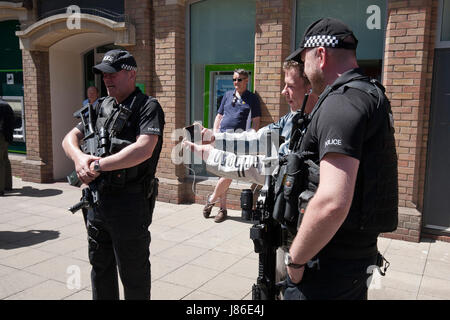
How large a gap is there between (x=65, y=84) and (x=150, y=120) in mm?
7204

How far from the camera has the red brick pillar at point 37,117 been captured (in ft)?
28.2

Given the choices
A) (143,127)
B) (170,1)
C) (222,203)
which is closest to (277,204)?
(143,127)

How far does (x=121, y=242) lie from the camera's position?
2812 mm

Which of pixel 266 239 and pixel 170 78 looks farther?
pixel 170 78

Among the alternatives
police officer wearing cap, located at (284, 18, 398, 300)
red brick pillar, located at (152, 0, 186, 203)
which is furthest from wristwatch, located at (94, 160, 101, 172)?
red brick pillar, located at (152, 0, 186, 203)

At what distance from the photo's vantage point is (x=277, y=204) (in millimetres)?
2016

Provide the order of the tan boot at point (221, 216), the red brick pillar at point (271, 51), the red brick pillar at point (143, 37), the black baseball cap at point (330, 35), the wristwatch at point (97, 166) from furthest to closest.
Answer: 1. the red brick pillar at point (143, 37)
2. the tan boot at point (221, 216)
3. the red brick pillar at point (271, 51)
4. the wristwatch at point (97, 166)
5. the black baseball cap at point (330, 35)

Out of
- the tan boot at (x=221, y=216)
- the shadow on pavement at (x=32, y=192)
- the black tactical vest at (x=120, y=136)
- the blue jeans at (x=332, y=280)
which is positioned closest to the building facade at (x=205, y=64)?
the tan boot at (x=221, y=216)

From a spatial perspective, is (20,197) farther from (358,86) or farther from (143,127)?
(358,86)

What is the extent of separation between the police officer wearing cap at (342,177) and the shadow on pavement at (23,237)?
14.3 feet

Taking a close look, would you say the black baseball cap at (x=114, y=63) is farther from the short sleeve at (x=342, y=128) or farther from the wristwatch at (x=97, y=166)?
the short sleeve at (x=342, y=128)

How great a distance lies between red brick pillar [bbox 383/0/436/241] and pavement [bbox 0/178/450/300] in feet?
2.03

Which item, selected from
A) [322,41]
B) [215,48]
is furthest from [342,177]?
[215,48]

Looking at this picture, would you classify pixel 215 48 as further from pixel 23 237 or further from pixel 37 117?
pixel 37 117
